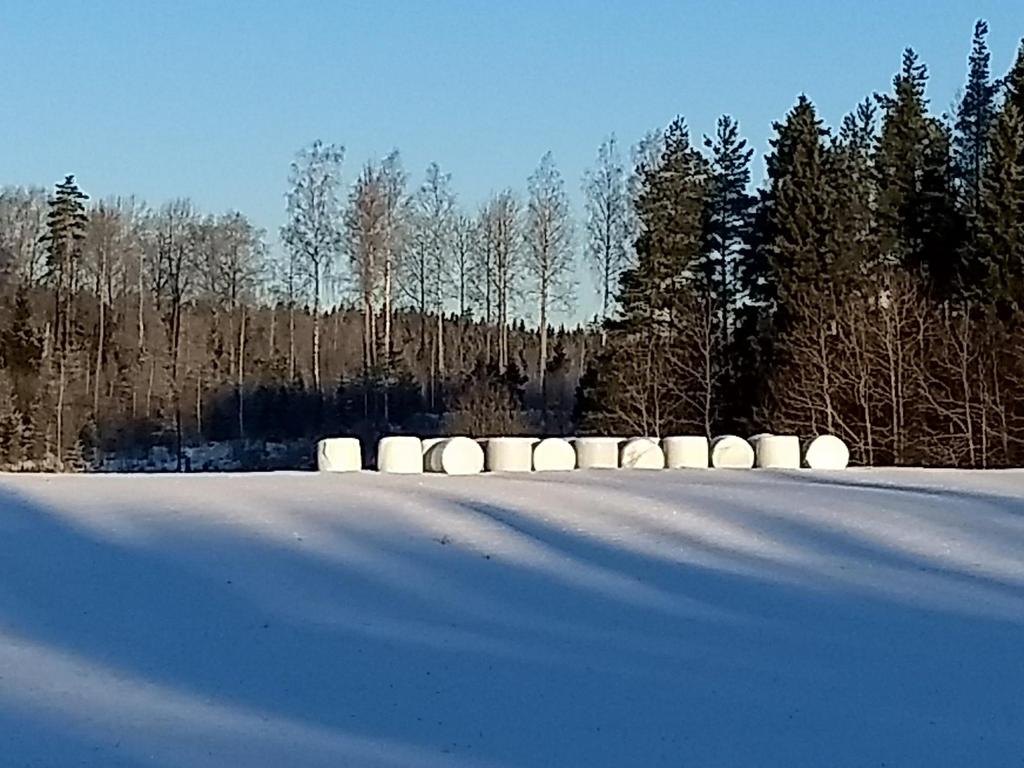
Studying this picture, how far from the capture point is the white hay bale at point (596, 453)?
955 inches

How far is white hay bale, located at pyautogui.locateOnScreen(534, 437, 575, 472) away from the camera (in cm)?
2381

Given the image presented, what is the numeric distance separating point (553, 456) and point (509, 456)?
2.51 feet

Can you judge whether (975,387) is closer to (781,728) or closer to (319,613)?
(319,613)

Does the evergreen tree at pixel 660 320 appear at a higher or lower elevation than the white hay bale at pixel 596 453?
higher

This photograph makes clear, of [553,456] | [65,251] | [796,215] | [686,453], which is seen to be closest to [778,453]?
[686,453]

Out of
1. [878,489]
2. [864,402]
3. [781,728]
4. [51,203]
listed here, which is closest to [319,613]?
[781,728]

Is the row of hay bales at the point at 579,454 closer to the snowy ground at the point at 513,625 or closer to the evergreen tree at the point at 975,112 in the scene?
the snowy ground at the point at 513,625

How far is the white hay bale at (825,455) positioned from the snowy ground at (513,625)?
498 cm

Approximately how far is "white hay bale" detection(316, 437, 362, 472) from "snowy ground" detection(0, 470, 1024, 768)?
378 centimetres

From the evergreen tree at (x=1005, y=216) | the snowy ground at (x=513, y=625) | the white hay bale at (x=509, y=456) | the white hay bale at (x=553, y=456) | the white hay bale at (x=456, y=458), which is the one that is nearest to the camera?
the snowy ground at (x=513, y=625)

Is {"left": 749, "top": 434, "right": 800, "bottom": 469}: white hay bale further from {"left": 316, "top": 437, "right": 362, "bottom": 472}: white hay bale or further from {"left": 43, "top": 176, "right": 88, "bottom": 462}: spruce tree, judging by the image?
{"left": 43, "top": 176, "right": 88, "bottom": 462}: spruce tree

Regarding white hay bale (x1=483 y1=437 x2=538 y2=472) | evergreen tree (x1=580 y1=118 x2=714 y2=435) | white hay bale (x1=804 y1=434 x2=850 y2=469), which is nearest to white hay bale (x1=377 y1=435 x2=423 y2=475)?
white hay bale (x1=483 y1=437 x2=538 y2=472)

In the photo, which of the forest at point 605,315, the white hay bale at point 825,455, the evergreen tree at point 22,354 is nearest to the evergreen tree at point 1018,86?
the forest at point 605,315

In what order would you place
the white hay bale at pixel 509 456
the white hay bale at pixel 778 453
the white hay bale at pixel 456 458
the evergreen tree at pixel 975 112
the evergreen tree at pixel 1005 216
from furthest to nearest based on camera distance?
the evergreen tree at pixel 975 112, the evergreen tree at pixel 1005 216, the white hay bale at pixel 778 453, the white hay bale at pixel 509 456, the white hay bale at pixel 456 458
